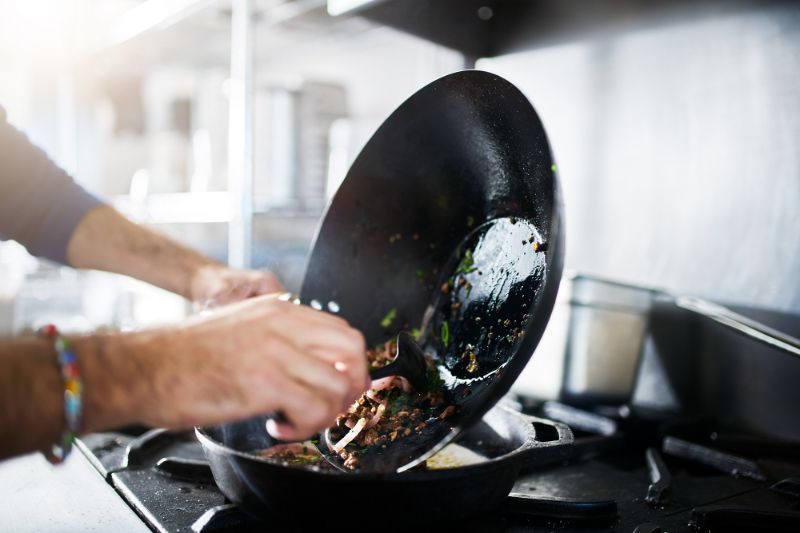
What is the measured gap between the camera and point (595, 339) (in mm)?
1033

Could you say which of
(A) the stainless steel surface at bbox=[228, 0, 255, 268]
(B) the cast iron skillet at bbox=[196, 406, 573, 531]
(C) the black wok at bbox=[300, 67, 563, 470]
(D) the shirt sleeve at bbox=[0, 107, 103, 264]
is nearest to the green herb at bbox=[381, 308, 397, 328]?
(C) the black wok at bbox=[300, 67, 563, 470]

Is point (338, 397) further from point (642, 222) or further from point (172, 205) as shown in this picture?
point (172, 205)

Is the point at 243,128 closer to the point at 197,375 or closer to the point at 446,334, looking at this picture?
the point at 446,334

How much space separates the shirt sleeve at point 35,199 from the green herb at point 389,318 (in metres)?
0.48

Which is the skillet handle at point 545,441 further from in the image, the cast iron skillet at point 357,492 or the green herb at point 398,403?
the green herb at point 398,403

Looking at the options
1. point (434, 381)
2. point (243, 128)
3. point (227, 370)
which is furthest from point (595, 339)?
A: point (243, 128)

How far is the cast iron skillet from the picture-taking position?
53 centimetres

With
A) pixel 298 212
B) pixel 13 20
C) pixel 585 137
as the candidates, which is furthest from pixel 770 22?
pixel 13 20

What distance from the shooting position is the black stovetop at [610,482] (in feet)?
2.16

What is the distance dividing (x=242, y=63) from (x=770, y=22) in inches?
44.3

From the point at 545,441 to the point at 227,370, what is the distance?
0.38 meters

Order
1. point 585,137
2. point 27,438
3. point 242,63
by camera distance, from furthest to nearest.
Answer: point 242,63
point 585,137
point 27,438

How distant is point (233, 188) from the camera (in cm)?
162

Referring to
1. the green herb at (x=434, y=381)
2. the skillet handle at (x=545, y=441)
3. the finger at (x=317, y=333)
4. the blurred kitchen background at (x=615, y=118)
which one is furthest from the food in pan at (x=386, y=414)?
the blurred kitchen background at (x=615, y=118)
